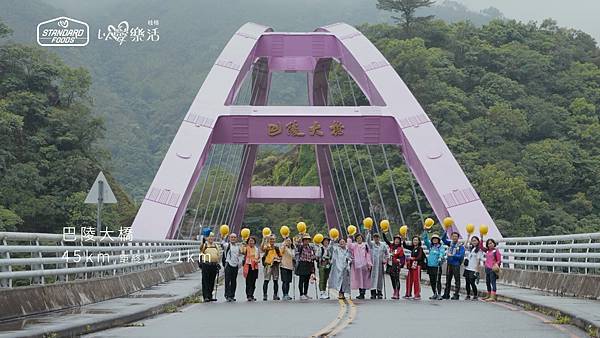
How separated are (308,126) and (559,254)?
47.9ft

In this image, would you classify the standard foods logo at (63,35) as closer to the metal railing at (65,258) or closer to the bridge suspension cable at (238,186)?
the metal railing at (65,258)

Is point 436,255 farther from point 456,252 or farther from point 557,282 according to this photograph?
point 557,282

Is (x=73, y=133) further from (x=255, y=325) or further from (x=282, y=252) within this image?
(x=255, y=325)

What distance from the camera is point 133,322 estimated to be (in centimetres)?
1342

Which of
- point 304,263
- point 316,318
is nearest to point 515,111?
point 304,263

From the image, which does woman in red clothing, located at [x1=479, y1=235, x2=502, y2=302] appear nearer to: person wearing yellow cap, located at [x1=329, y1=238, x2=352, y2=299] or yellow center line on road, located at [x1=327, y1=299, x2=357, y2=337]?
person wearing yellow cap, located at [x1=329, y1=238, x2=352, y2=299]

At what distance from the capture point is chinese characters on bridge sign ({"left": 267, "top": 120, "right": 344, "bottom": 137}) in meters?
33.1

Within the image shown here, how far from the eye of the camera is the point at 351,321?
1348cm

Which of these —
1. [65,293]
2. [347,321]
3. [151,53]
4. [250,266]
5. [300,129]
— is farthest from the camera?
[151,53]

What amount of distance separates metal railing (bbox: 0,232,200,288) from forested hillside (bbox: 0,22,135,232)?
1067 inches

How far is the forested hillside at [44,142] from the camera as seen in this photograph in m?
52.0

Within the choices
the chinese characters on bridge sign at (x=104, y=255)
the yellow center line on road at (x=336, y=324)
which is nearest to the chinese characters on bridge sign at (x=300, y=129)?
the chinese characters on bridge sign at (x=104, y=255)

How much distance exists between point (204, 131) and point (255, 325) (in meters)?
19.3

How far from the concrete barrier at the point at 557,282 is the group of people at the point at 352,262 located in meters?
1.22
